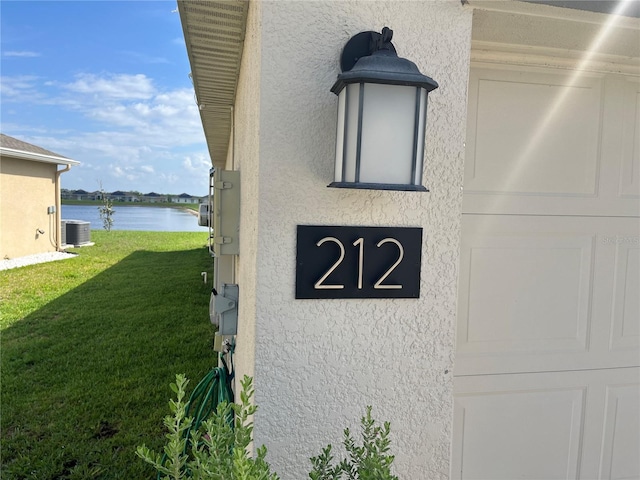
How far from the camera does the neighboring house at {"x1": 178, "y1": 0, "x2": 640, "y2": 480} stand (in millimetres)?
1721

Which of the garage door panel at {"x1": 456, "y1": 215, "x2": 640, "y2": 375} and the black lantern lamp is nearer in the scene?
the black lantern lamp

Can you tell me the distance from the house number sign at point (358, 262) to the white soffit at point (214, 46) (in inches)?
50.0

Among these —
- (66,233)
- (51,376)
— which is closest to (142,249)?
(66,233)

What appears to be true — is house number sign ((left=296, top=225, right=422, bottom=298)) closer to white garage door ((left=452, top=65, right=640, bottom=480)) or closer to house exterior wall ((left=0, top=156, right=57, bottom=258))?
white garage door ((left=452, top=65, right=640, bottom=480))

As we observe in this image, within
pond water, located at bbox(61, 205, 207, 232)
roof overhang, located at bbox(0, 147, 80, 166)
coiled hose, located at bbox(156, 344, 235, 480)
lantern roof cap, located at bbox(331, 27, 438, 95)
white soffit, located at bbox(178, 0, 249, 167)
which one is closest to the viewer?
lantern roof cap, located at bbox(331, 27, 438, 95)

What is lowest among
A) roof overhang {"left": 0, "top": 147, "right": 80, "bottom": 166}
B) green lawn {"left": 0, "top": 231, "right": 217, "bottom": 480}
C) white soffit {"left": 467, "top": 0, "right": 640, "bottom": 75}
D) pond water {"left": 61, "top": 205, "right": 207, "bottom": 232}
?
green lawn {"left": 0, "top": 231, "right": 217, "bottom": 480}

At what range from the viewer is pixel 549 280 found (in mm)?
2371

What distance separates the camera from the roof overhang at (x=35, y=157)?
13152mm

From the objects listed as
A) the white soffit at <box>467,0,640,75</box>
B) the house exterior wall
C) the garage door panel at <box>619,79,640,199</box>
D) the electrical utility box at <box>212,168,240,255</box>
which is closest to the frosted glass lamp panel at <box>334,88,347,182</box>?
the white soffit at <box>467,0,640,75</box>

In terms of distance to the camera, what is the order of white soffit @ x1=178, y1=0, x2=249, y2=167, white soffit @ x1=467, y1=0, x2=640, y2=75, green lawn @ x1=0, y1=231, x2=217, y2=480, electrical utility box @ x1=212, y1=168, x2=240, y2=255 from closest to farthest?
1. white soffit @ x1=467, y1=0, x2=640, y2=75
2. white soffit @ x1=178, y1=0, x2=249, y2=167
3. electrical utility box @ x1=212, y1=168, x2=240, y2=255
4. green lawn @ x1=0, y1=231, x2=217, y2=480

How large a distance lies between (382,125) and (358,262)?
58 cm

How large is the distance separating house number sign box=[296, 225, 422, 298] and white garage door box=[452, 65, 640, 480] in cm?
62

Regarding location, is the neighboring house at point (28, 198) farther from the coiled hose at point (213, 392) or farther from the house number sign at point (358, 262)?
the house number sign at point (358, 262)

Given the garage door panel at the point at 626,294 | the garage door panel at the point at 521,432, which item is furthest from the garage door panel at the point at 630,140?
the garage door panel at the point at 521,432
